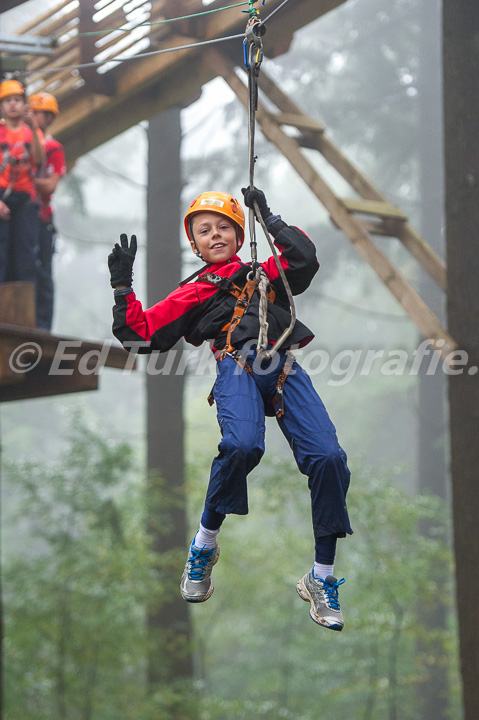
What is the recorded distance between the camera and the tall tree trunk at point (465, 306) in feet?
15.6

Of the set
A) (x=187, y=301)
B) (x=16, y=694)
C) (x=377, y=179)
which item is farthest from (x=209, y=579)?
(x=377, y=179)

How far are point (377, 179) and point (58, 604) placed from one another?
1326 cm

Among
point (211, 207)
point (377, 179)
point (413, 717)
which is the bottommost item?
point (413, 717)

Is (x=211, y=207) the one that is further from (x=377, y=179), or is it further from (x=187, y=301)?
(x=377, y=179)

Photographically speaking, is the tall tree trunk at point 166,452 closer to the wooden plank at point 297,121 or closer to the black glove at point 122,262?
the wooden plank at point 297,121

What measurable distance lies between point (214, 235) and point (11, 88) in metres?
2.99

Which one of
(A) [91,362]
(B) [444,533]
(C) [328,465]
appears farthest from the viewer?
(B) [444,533]

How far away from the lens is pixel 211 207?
8.89 ft

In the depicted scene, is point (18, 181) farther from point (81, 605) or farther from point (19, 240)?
point (81, 605)

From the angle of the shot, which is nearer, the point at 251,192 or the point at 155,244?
the point at 251,192

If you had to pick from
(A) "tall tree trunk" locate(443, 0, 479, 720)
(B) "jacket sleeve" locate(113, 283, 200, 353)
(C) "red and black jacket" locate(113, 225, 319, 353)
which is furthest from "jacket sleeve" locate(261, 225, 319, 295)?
(A) "tall tree trunk" locate(443, 0, 479, 720)

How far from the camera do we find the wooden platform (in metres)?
4.70

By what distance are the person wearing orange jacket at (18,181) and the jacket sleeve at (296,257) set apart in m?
2.82

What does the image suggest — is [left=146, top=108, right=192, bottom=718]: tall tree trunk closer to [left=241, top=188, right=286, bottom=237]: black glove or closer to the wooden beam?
the wooden beam
